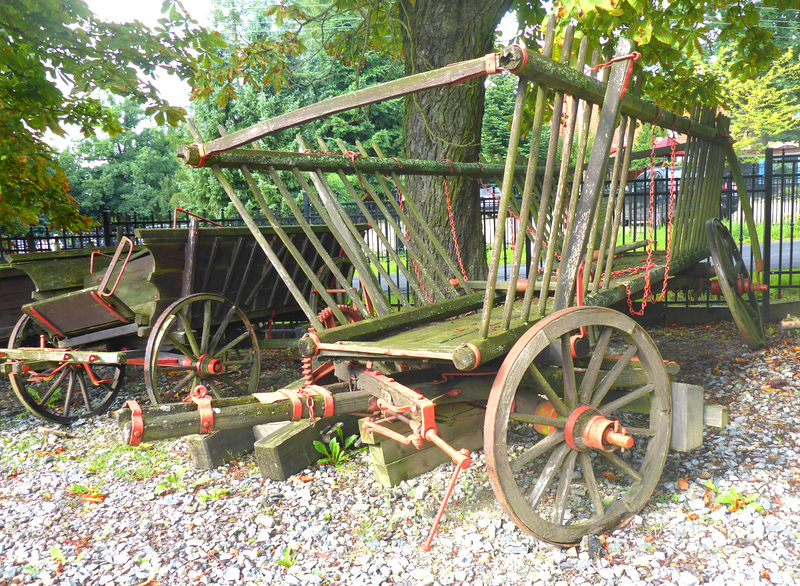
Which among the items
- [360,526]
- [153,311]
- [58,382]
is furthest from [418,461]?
[58,382]

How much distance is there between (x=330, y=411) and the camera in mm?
2830

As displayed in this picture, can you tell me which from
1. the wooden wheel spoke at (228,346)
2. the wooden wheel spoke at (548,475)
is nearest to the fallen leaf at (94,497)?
the wooden wheel spoke at (228,346)

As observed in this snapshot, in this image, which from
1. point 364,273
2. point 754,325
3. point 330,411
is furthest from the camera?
point 754,325

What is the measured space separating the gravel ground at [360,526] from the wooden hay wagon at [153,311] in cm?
75

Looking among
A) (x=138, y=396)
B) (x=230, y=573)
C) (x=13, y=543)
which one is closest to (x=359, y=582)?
(x=230, y=573)

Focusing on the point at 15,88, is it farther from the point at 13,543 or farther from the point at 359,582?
the point at 359,582

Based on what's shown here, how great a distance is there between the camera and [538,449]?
8.88 ft

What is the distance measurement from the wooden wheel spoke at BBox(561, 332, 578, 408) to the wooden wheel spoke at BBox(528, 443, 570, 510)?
200 mm

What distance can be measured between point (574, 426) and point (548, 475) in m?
0.24

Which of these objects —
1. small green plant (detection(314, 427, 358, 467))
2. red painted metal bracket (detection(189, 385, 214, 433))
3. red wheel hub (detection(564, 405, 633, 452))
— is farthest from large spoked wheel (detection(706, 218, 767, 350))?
red painted metal bracket (detection(189, 385, 214, 433))

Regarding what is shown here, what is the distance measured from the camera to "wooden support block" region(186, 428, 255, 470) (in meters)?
4.11

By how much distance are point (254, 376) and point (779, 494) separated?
375 cm

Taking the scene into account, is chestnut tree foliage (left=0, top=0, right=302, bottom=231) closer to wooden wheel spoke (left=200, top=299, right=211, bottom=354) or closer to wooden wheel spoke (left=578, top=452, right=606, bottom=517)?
wooden wheel spoke (left=200, top=299, right=211, bottom=354)

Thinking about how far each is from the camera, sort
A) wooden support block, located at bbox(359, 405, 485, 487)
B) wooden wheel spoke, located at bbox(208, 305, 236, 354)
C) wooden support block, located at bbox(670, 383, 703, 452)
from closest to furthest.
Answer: wooden support block, located at bbox(670, 383, 703, 452) < wooden support block, located at bbox(359, 405, 485, 487) < wooden wheel spoke, located at bbox(208, 305, 236, 354)
